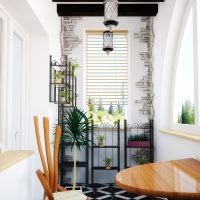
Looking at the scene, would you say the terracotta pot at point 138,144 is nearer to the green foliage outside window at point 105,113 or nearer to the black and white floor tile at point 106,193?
the green foliage outside window at point 105,113

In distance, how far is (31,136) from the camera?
3902 millimetres

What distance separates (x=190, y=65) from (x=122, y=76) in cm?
183

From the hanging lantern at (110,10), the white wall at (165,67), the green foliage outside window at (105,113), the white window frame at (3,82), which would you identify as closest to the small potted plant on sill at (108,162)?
the green foliage outside window at (105,113)

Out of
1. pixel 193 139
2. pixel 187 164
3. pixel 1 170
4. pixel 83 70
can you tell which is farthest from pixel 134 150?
pixel 1 170

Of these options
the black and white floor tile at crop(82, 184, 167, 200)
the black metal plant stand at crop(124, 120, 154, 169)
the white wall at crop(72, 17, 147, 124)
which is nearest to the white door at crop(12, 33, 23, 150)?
the black and white floor tile at crop(82, 184, 167, 200)

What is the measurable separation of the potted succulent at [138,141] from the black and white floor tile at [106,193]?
0.78 metres

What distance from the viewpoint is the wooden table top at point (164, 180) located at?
162 centimetres

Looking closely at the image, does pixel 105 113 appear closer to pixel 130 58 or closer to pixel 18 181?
pixel 130 58

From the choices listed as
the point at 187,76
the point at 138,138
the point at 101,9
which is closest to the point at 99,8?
the point at 101,9

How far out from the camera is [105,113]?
5.30 meters

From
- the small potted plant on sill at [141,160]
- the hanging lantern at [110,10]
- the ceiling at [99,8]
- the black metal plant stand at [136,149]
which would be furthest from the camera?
the black metal plant stand at [136,149]

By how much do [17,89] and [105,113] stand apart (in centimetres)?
202

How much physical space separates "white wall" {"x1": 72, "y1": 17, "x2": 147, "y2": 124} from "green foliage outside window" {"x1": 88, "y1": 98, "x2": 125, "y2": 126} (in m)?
0.14

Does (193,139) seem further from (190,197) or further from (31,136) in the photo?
(31,136)
